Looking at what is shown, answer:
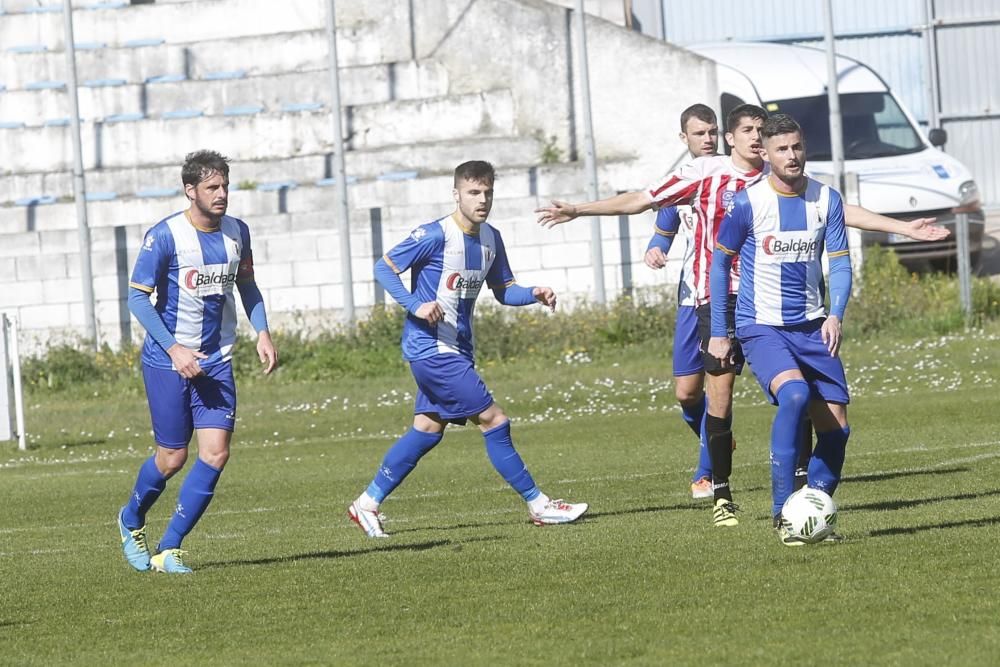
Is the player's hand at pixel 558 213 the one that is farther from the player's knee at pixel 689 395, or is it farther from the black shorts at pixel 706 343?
the player's knee at pixel 689 395

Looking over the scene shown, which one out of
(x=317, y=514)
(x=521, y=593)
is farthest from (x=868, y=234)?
(x=521, y=593)

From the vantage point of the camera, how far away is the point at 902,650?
253 inches

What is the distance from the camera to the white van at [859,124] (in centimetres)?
2825

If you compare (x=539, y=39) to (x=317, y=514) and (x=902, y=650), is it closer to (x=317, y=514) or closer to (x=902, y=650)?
(x=317, y=514)

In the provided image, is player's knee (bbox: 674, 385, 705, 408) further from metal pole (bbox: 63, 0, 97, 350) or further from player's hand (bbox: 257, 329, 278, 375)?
metal pole (bbox: 63, 0, 97, 350)

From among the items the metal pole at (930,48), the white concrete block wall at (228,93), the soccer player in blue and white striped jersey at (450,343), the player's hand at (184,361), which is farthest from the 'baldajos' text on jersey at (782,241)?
the metal pole at (930,48)

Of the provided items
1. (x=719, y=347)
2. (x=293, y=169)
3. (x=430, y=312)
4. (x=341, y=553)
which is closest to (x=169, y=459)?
(x=341, y=553)

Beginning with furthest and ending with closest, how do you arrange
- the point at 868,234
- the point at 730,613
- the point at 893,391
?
the point at 868,234 < the point at 893,391 < the point at 730,613

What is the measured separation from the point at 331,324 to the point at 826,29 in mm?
9100

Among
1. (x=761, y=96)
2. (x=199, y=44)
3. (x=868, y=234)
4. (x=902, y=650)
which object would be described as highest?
(x=199, y=44)

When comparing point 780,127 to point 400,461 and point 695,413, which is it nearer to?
point 400,461

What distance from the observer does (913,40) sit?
4188cm

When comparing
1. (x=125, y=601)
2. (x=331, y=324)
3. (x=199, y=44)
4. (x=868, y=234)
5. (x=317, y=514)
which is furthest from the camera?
(x=199, y=44)

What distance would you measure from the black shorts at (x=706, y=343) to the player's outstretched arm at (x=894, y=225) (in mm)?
919
